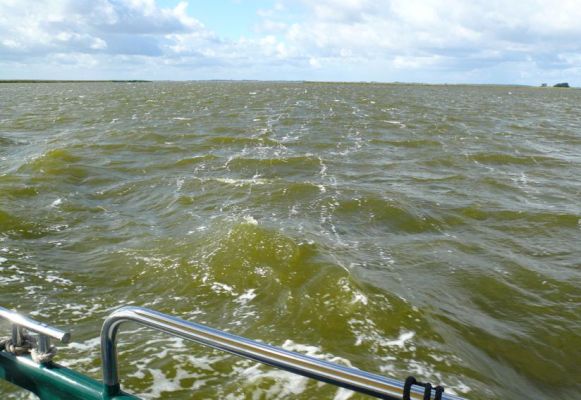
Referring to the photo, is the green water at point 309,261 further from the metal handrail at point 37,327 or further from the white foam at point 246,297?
the metal handrail at point 37,327

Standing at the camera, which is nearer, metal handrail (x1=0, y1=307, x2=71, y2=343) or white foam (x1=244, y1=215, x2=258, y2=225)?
metal handrail (x1=0, y1=307, x2=71, y2=343)

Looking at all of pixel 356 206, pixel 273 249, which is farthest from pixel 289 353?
pixel 356 206

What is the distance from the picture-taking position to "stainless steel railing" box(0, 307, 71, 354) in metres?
2.73

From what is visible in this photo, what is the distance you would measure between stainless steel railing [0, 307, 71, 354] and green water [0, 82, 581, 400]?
2.61 m

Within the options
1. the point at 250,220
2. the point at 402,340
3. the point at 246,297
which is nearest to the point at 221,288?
the point at 246,297

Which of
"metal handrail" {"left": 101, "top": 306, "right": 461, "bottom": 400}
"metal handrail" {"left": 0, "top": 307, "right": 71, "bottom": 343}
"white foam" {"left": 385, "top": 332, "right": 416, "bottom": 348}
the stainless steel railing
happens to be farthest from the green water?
"metal handrail" {"left": 101, "top": 306, "right": 461, "bottom": 400}

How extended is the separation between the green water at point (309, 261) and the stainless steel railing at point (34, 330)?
8.55ft

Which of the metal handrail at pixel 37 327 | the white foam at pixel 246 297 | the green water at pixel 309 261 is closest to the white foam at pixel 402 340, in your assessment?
the green water at pixel 309 261

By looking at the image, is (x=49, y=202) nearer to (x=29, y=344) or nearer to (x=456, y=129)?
(x=29, y=344)

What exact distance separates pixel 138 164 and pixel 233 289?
12.1 meters

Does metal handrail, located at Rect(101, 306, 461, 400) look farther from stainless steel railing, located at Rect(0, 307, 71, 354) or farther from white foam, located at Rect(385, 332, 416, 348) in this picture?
white foam, located at Rect(385, 332, 416, 348)

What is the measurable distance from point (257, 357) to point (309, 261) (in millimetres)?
6900

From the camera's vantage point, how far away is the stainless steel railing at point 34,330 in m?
2.73

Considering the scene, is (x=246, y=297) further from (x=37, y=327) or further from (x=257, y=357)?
(x=257, y=357)
